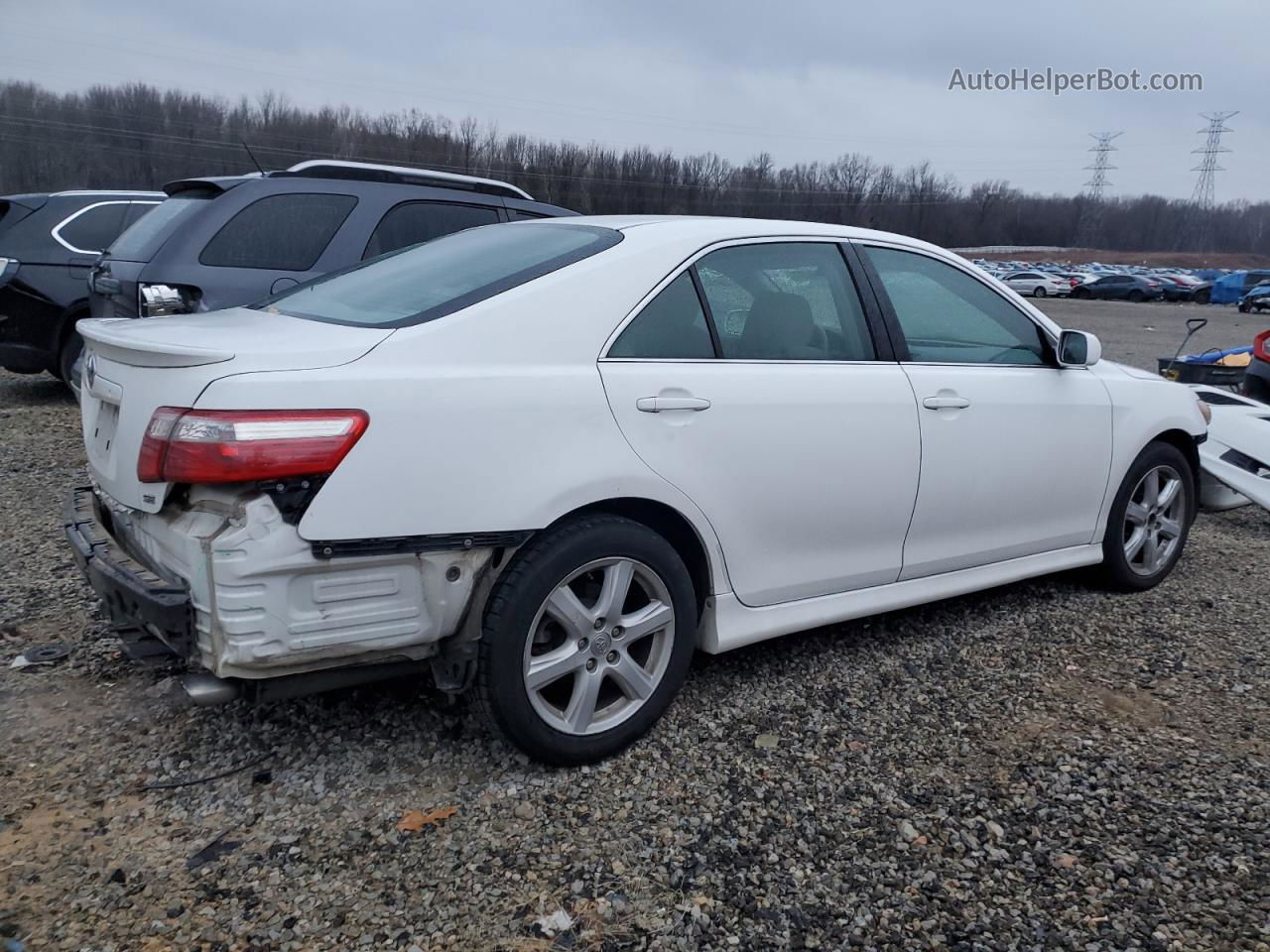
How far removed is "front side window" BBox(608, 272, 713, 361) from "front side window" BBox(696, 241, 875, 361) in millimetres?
69

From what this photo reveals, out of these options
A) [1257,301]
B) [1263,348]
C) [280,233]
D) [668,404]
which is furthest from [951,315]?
[1257,301]

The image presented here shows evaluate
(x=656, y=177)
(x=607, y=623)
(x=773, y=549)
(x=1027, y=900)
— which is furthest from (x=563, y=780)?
(x=656, y=177)

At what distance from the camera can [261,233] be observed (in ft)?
19.4

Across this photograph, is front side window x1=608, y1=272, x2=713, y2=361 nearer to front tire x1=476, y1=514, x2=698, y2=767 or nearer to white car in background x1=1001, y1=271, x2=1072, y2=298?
front tire x1=476, y1=514, x2=698, y2=767

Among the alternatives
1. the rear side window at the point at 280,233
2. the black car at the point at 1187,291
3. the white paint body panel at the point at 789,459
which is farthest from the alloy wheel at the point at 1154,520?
the black car at the point at 1187,291

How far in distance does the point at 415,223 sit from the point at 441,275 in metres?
3.23

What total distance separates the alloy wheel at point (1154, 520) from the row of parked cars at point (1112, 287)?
44403mm

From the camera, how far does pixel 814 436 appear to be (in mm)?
3303

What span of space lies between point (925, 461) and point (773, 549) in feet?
2.43

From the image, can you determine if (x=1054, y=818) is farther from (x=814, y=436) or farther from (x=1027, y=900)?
(x=814, y=436)

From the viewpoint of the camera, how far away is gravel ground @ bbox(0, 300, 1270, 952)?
2330 millimetres

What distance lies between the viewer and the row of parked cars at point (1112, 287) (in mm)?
45656

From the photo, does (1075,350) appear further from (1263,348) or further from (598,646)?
(1263,348)

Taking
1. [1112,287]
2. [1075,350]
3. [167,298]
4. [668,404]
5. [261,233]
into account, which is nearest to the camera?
[668,404]
